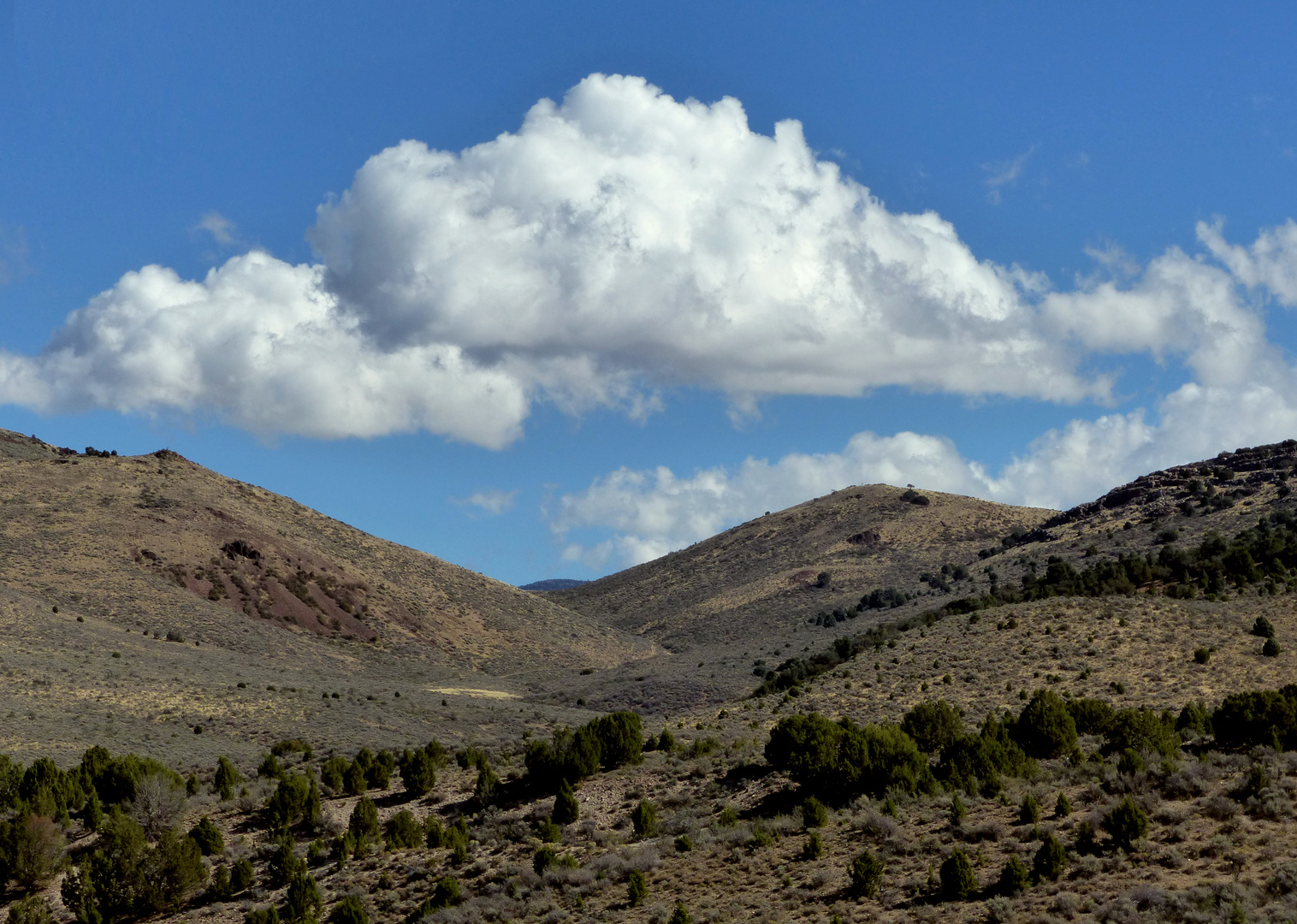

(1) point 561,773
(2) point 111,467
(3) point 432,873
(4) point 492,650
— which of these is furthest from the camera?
(2) point 111,467

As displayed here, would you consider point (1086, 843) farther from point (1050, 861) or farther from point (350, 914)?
point (350, 914)

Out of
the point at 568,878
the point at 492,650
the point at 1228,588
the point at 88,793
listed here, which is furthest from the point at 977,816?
the point at 492,650

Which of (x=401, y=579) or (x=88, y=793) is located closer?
(x=88, y=793)

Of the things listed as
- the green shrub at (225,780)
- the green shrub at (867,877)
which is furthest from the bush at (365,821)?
the green shrub at (867,877)

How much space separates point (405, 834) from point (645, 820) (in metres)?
6.25

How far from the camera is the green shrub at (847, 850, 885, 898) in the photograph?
19.7m

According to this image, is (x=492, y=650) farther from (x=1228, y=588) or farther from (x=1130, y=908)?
(x=1130, y=908)

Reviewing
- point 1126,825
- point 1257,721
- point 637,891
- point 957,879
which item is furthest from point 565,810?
point 1257,721

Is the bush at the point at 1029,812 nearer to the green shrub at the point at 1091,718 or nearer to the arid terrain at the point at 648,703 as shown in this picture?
the arid terrain at the point at 648,703

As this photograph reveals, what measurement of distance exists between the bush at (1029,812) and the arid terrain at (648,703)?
0.05 meters

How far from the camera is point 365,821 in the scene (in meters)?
27.4

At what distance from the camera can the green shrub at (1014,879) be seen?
18.5 meters

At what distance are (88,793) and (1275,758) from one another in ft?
104

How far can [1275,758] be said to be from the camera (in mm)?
21922
